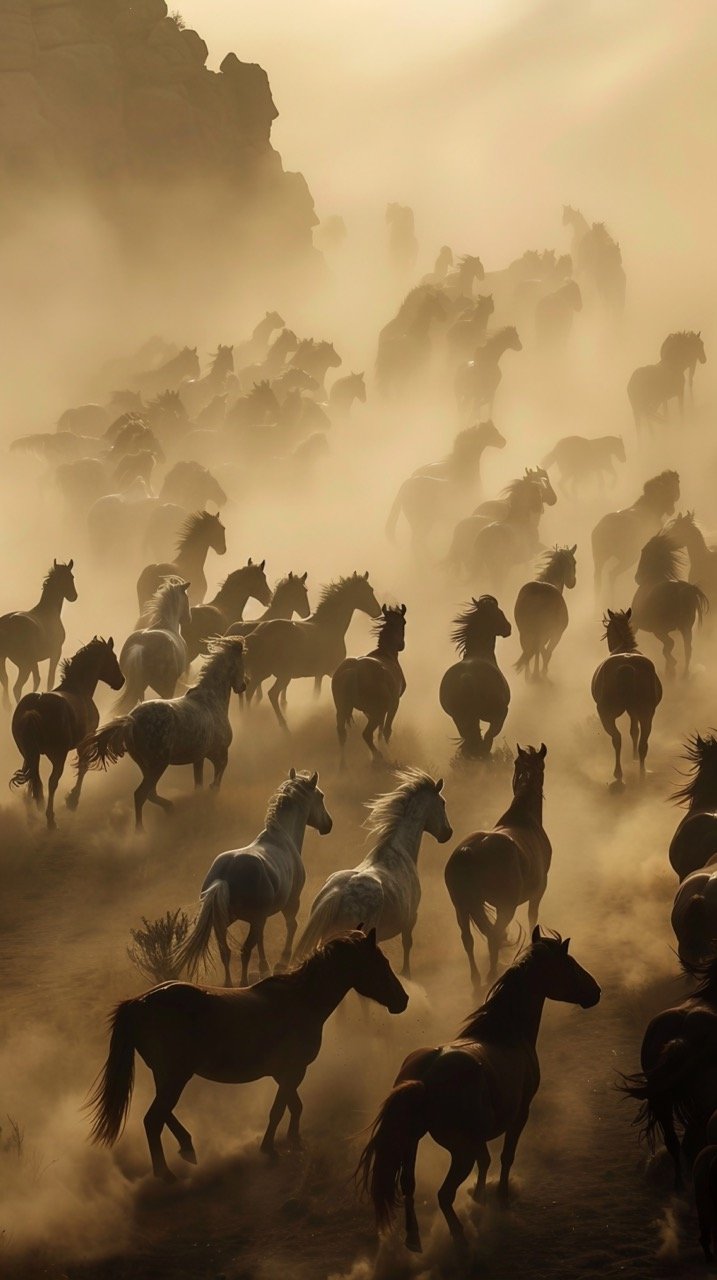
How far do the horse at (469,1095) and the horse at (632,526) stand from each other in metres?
17.6

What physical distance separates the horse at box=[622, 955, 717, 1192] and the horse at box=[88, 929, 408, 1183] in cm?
176

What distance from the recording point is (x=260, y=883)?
34.6 feet

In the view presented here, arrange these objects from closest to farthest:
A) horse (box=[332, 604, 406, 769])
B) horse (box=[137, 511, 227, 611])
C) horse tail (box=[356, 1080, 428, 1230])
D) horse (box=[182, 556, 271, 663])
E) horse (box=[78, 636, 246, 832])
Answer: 1. horse tail (box=[356, 1080, 428, 1230])
2. horse (box=[78, 636, 246, 832])
3. horse (box=[332, 604, 406, 769])
4. horse (box=[182, 556, 271, 663])
5. horse (box=[137, 511, 227, 611])

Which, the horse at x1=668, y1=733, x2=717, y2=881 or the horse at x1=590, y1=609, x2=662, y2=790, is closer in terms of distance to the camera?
the horse at x1=668, y1=733, x2=717, y2=881

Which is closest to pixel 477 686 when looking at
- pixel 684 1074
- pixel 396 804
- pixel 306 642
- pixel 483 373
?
pixel 306 642

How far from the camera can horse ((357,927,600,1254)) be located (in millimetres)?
7320

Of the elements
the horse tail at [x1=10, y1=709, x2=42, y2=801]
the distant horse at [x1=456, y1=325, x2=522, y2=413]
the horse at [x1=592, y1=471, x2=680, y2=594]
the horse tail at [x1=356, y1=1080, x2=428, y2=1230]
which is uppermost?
the distant horse at [x1=456, y1=325, x2=522, y2=413]

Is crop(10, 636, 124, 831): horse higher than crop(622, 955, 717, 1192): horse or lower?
higher

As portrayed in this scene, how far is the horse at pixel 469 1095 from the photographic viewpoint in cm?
Answer: 732

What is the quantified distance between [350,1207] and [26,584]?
68.8 ft

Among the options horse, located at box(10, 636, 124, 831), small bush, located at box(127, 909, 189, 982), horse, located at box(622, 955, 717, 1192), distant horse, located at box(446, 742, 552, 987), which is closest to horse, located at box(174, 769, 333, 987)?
small bush, located at box(127, 909, 189, 982)

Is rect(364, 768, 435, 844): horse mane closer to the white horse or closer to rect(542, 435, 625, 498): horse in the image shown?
the white horse

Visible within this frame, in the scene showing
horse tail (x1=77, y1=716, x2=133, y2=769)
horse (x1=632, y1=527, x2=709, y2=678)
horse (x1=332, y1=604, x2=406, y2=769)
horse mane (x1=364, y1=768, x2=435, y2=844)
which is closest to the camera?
horse mane (x1=364, y1=768, x2=435, y2=844)

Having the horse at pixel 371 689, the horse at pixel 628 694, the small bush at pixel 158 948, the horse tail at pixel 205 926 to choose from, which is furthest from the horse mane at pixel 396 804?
the horse at pixel 628 694
